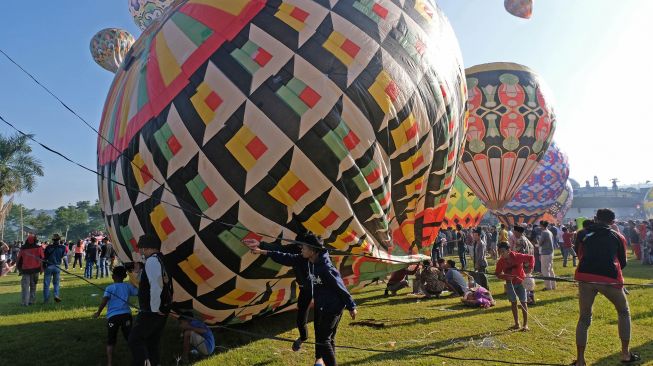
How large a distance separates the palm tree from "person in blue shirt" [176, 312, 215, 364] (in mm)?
34738

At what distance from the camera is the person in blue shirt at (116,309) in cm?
527

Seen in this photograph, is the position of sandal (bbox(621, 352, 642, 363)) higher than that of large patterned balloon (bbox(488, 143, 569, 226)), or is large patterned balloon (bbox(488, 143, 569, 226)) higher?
large patterned balloon (bbox(488, 143, 569, 226))

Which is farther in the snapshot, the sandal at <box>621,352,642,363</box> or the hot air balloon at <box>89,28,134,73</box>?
the hot air balloon at <box>89,28,134,73</box>

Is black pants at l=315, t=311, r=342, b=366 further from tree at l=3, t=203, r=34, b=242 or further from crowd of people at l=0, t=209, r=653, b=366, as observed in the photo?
tree at l=3, t=203, r=34, b=242

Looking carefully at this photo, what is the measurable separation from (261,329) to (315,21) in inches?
178

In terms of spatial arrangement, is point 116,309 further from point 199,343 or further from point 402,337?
point 402,337

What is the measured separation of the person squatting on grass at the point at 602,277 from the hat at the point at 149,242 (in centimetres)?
462

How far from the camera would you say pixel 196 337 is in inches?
221

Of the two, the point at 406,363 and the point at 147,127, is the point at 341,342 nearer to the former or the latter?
the point at 406,363

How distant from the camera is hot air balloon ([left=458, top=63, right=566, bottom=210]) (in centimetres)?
1788

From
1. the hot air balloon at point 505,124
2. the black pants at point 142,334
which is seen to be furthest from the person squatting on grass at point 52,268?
the hot air balloon at point 505,124

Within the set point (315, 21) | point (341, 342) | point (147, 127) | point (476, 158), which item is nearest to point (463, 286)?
point (341, 342)

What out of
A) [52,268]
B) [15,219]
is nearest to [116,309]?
[52,268]

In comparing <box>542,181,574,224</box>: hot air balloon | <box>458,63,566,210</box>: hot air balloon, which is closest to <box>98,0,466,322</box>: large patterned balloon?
<box>458,63,566,210</box>: hot air balloon
